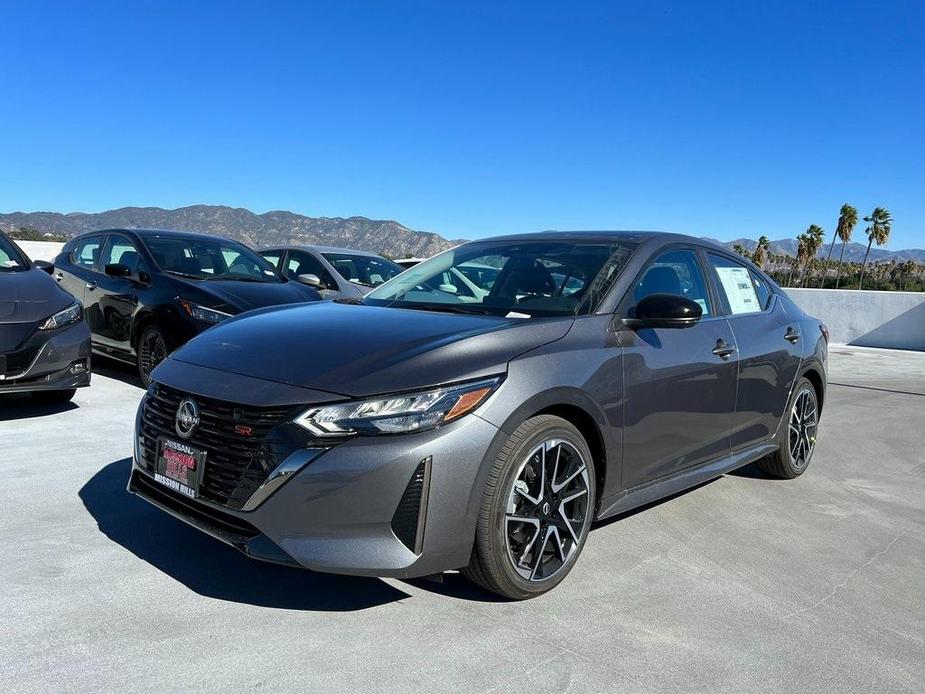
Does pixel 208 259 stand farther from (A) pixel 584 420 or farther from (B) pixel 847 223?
(B) pixel 847 223

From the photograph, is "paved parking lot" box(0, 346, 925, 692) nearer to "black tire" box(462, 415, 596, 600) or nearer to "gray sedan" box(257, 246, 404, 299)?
"black tire" box(462, 415, 596, 600)

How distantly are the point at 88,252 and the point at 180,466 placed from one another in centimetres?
630

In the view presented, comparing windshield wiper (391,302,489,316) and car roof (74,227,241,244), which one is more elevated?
car roof (74,227,241,244)

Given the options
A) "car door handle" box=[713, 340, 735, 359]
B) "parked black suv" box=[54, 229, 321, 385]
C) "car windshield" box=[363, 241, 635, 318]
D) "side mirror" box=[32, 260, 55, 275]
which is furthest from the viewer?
"parked black suv" box=[54, 229, 321, 385]

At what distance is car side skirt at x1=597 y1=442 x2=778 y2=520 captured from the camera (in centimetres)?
363

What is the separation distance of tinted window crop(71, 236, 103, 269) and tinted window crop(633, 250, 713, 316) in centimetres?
638

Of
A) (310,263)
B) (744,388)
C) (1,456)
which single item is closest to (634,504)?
(744,388)

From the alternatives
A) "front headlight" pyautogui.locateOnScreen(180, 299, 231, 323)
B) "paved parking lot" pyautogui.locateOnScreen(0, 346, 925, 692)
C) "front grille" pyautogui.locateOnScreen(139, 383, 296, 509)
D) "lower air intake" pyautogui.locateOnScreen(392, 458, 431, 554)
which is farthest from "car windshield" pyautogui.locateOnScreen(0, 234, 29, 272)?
"lower air intake" pyautogui.locateOnScreen(392, 458, 431, 554)

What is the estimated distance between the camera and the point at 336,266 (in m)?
11.3

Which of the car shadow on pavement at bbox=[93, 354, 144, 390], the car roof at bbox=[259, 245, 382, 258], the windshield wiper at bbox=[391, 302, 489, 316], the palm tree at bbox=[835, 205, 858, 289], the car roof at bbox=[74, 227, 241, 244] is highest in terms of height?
the palm tree at bbox=[835, 205, 858, 289]

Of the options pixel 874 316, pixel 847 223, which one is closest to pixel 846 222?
pixel 847 223

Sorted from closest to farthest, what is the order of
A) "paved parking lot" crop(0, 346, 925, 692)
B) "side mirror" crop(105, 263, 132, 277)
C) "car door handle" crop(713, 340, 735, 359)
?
"paved parking lot" crop(0, 346, 925, 692) < "car door handle" crop(713, 340, 735, 359) < "side mirror" crop(105, 263, 132, 277)

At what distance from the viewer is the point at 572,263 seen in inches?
159

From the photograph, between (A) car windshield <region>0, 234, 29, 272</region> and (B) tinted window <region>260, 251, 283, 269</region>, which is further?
(B) tinted window <region>260, 251, 283, 269</region>
